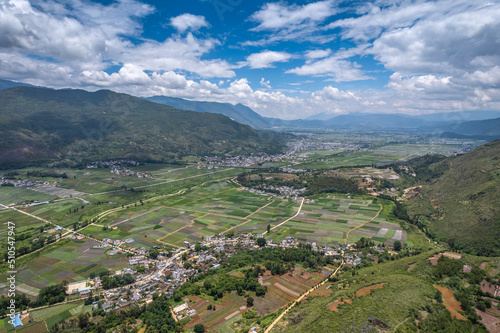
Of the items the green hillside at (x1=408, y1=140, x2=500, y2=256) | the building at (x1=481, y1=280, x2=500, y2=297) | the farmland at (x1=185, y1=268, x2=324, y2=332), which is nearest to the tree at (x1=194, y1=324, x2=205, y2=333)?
the farmland at (x1=185, y1=268, x2=324, y2=332)

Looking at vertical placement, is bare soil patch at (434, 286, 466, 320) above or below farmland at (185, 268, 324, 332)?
above

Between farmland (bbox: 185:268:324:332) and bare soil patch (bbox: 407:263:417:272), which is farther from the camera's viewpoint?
bare soil patch (bbox: 407:263:417:272)

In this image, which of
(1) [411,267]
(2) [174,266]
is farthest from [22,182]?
(1) [411,267]

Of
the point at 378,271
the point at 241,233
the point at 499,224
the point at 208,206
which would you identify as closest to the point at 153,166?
the point at 208,206

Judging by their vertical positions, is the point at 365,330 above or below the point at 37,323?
above

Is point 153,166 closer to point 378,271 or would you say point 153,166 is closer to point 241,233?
point 241,233

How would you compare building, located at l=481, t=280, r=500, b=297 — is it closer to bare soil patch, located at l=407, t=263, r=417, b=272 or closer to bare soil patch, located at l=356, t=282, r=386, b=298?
bare soil patch, located at l=407, t=263, r=417, b=272

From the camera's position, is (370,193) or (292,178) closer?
(370,193)

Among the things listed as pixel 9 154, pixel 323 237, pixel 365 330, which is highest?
pixel 9 154

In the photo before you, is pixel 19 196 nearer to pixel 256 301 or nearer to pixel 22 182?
pixel 22 182
